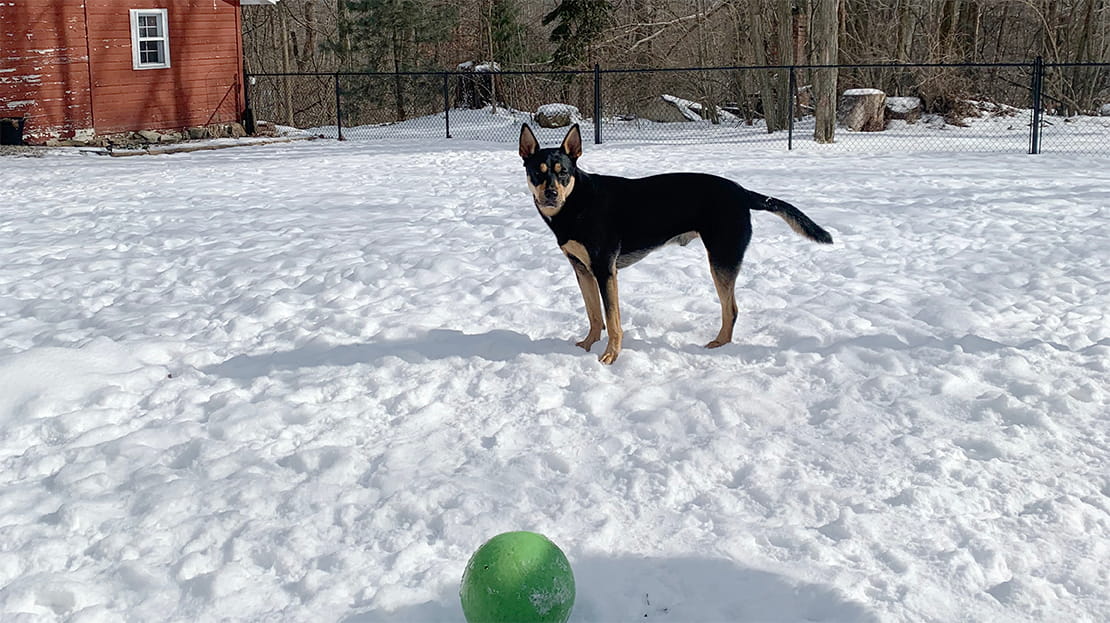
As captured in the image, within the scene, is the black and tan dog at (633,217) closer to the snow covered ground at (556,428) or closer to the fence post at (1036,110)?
the snow covered ground at (556,428)

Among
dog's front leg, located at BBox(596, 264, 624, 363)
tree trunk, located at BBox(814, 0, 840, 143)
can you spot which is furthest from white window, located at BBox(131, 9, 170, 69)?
dog's front leg, located at BBox(596, 264, 624, 363)

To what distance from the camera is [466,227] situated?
991cm

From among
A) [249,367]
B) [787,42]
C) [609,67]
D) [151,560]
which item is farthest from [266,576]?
[609,67]

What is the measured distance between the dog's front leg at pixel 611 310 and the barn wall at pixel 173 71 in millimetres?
17373

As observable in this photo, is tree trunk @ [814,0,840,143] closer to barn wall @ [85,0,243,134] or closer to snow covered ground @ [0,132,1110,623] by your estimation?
snow covered ground @ [0,132,1110,623]

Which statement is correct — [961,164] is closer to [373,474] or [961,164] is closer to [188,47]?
[373,474]

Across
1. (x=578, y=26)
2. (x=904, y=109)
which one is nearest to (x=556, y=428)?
(x=904, y=109)

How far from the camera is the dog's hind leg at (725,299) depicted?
18.7 ft

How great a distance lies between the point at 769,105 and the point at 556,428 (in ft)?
57.3

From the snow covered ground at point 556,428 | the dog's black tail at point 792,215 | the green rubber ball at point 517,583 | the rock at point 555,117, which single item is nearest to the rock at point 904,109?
the rock at point 555,117

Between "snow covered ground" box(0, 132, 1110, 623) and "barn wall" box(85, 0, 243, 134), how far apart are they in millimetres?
11946

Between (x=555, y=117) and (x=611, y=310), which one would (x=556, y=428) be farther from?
(x=555, y=117)

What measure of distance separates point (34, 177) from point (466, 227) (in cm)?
824

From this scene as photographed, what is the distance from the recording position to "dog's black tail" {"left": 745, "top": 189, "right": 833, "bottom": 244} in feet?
18.6
